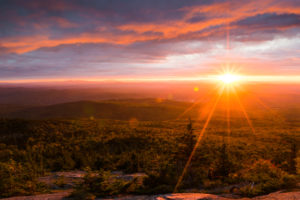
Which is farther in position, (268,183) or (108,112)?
(108,112)

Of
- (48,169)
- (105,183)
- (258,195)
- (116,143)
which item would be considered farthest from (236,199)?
(116,143)

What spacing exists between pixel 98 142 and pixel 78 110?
3435 inches

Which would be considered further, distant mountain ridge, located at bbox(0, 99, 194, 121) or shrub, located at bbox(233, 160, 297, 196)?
distant mountain ridge, located at bbox(0, 99, 194, 121)

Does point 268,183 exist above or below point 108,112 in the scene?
above

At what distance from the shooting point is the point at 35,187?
7035mm

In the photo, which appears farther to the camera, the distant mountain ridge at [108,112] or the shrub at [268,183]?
the distant mountain ridge at [108,112]

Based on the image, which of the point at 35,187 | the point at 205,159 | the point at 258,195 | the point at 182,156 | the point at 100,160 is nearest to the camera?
the point at 258,195

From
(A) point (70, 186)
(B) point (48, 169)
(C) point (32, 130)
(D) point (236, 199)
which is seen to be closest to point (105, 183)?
(A) point (70, 186)

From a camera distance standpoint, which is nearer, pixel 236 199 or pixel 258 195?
pixel 236 199

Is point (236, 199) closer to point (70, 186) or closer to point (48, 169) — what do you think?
point (70, 186)

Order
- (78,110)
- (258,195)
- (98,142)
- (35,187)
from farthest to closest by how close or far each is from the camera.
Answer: (78,110) → (98,142) → (35,187) → (258,195)

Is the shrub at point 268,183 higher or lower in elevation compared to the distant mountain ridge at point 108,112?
higher

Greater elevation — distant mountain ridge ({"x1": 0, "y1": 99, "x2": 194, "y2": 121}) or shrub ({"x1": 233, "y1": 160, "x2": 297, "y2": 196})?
shrub ({"x1": 233, "y1": 160, "x2": 297, "y2": 196})

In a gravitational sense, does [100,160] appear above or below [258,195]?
below
